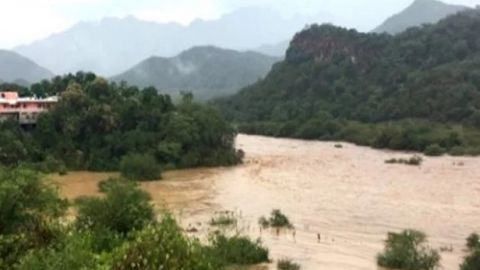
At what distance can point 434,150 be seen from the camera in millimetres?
45219

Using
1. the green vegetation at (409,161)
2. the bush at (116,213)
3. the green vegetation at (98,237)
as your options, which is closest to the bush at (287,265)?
the green vegetation at (98,237)

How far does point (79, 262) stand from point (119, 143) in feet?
93.6

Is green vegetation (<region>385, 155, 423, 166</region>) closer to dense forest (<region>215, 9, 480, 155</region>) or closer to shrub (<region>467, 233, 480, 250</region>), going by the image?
dense forest (<region>215, 9, 480, 155</region>)

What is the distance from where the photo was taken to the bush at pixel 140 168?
35.2 metres

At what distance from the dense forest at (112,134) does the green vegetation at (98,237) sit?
18093mm

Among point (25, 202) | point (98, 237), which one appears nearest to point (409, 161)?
point (98, 237)

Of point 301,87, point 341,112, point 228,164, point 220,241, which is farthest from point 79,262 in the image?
point 301,87

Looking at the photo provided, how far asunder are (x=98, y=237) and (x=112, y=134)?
24.1m

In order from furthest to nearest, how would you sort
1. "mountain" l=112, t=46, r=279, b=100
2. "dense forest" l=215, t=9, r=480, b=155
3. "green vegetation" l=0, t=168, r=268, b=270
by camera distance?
"mountain" l=112, t=46, r=279, b=100 → "dense forest" l=215, t=9, r=480, b=155 → "green vegetation" l=0, t=168, r=268, b=270

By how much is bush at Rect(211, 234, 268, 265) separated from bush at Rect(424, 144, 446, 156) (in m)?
28.0

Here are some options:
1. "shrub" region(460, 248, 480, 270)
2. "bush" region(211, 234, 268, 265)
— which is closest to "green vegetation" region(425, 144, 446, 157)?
"shrub" region(460, 248, 480, 270)

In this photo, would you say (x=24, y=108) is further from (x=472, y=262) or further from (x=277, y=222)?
(x=472, y=262)

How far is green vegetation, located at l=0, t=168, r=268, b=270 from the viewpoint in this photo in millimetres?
10625

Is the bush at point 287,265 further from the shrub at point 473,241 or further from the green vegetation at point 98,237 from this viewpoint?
the shrub at point 473,241
